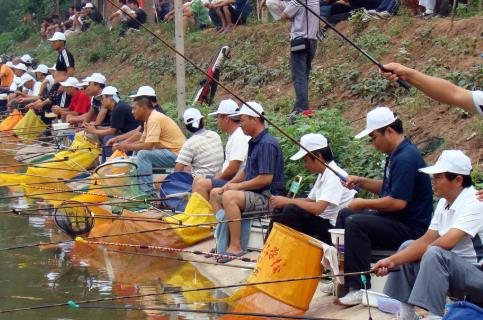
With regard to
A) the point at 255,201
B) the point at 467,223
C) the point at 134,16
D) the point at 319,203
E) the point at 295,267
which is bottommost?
the point at 295,267

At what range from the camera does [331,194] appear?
27.7ft

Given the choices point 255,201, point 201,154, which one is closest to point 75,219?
point 201,154

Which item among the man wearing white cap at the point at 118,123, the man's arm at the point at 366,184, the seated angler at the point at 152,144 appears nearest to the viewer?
the man's arm at the point at 366,184

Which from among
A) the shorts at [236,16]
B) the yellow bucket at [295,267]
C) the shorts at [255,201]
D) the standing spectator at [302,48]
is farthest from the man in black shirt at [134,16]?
the yellow bucket at [295,267]

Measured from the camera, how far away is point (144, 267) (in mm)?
10516

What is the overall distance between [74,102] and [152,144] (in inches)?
214

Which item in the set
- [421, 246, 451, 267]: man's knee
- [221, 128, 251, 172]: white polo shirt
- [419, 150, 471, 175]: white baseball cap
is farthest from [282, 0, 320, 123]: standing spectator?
[421, 246, 451, 267]: man's knee

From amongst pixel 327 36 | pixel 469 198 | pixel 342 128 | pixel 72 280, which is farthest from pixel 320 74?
pixel 469 198

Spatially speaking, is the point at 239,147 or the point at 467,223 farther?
the point at 239,147

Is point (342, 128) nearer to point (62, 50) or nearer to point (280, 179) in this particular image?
point (280, 179)

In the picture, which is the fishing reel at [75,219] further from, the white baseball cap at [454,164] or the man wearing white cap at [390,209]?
the white baseball cap at [454,164]

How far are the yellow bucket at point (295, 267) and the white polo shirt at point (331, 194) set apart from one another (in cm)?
78

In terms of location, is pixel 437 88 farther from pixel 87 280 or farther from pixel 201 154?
pixel 201 154

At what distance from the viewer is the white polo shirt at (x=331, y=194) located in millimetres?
8430
